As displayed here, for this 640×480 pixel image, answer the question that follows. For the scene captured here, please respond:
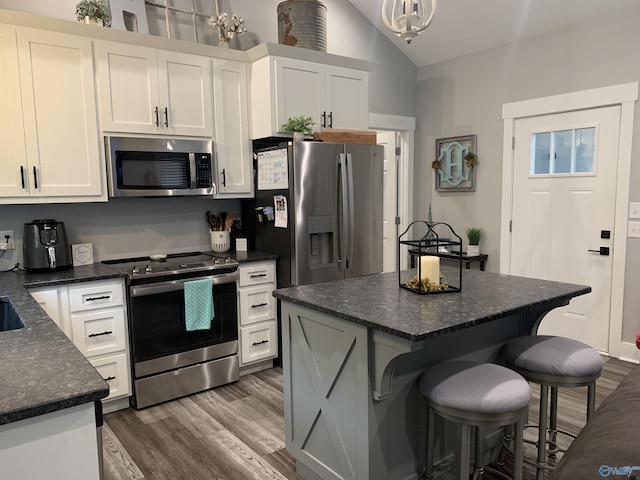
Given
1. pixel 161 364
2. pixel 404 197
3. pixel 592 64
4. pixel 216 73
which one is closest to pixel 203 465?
pixel 161 364

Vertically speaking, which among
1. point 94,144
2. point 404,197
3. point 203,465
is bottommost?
point 203,465

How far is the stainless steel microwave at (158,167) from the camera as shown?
3.13 metres

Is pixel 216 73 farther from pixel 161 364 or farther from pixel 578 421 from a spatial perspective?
pixel 578 421

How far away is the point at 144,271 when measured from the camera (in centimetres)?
305

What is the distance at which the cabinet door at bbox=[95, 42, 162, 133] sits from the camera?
120 inches

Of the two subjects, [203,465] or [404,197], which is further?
[404,197]

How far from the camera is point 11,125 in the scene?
110 inches

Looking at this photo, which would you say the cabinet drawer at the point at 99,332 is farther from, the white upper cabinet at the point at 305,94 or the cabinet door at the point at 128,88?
the white upper cabinet at the point at 305,94

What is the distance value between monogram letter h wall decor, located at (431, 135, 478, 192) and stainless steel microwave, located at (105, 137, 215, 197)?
8.06ft

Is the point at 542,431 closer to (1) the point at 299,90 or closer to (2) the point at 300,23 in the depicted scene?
(1) the point at 299,90

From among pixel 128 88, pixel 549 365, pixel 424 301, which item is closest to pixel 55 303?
pixel 128 88

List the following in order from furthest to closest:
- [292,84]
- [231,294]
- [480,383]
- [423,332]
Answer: [292,84]
[231,294]
[480,383]
[423,332]

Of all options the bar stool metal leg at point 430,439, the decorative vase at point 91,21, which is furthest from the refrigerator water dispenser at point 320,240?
the decorative vase at point 91,21

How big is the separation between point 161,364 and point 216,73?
6.94 ft
